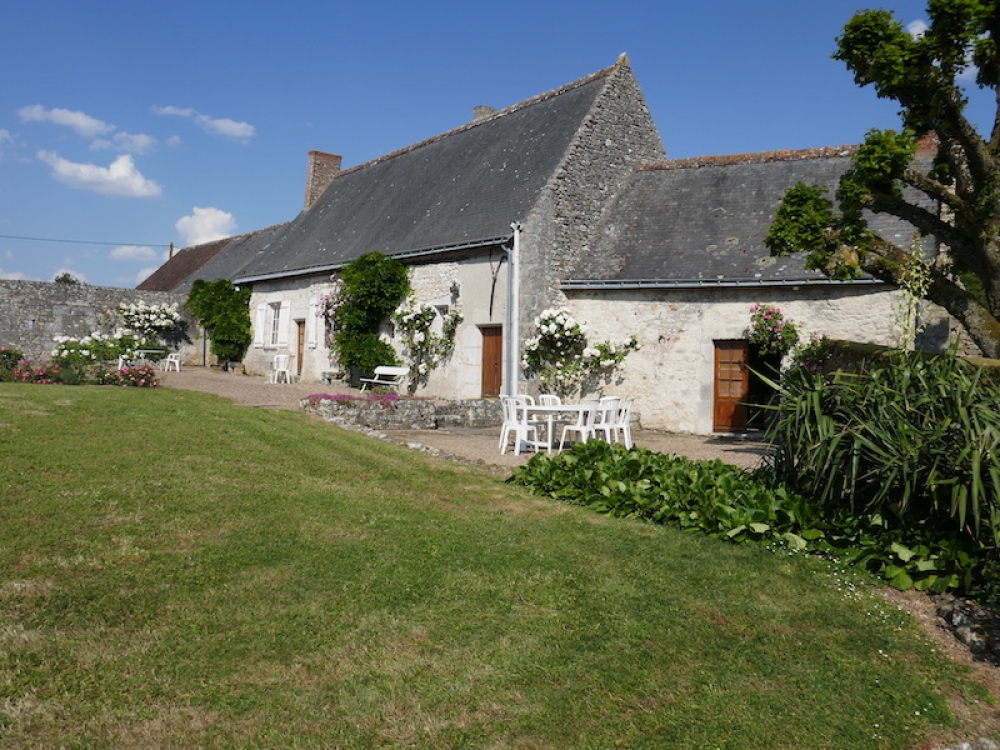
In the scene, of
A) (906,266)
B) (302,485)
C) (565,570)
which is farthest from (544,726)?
(906,266)

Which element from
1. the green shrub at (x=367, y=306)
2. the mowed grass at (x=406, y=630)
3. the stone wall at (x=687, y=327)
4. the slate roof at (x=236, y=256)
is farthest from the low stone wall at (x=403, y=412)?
the slate roof at (x=236, y=256)

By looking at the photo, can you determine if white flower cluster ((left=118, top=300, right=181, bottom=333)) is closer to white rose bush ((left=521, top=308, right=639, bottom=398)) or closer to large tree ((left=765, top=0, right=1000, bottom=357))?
white rose bush ((left=521, top=308, right=639, bottom=398))

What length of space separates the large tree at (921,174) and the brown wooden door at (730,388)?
3959mm

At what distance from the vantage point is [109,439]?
7.73m

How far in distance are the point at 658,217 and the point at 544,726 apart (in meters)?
13.6

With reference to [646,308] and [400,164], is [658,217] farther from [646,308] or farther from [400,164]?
[400,164]

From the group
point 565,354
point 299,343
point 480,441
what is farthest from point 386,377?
point 480,441

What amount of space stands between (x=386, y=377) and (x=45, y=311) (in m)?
10.9

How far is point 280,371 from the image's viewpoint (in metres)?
21.2

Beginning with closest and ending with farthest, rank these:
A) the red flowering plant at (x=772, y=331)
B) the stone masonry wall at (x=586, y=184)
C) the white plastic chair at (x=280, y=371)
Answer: the red flowering plant at (x=772, y=331) < the stone masonry wall at (x=586, y=184) < the white plastic chair at (x=280, y=371)

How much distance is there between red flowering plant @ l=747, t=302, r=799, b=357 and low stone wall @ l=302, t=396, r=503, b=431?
15.2 feet

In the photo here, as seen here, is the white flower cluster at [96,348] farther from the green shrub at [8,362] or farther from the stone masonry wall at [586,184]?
the stone masonry wall at [586,184]

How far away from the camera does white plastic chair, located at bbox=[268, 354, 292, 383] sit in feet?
67.9

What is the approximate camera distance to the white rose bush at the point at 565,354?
48.4ft
